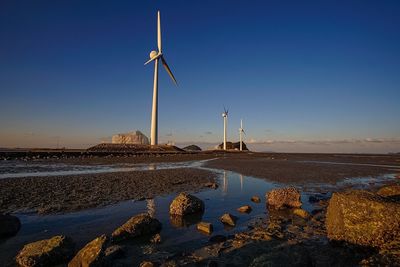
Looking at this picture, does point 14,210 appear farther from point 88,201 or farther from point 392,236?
point 392,236

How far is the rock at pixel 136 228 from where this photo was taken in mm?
9086

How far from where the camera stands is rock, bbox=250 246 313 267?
609 centimetres

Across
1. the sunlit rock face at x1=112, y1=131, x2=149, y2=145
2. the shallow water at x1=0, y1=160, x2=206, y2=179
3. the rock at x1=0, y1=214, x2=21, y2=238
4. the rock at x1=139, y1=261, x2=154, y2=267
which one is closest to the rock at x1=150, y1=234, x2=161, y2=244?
the rock at x1=139, y1=261, x2=154, y2=267

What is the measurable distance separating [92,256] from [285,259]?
4592 mm

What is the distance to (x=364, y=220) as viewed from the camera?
799 centimetres

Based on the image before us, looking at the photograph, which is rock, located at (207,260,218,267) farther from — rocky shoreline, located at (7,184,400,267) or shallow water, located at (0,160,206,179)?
shallow water, located at (0,160,206,179)

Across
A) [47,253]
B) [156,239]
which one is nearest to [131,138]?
[156,239]

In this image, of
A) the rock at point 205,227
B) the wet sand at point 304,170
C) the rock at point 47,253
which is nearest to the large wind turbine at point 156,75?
the wet sand at point 304,170

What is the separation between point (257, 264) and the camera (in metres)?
6.13

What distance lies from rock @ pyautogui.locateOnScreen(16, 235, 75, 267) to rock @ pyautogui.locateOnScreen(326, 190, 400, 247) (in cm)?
796

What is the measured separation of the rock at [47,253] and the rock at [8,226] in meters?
2.55

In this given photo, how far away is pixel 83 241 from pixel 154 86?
76065 mm

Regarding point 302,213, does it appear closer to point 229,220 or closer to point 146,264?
point 229,220

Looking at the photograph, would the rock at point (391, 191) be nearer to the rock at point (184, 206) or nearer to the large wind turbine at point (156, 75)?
the rock at point (184, 206)
